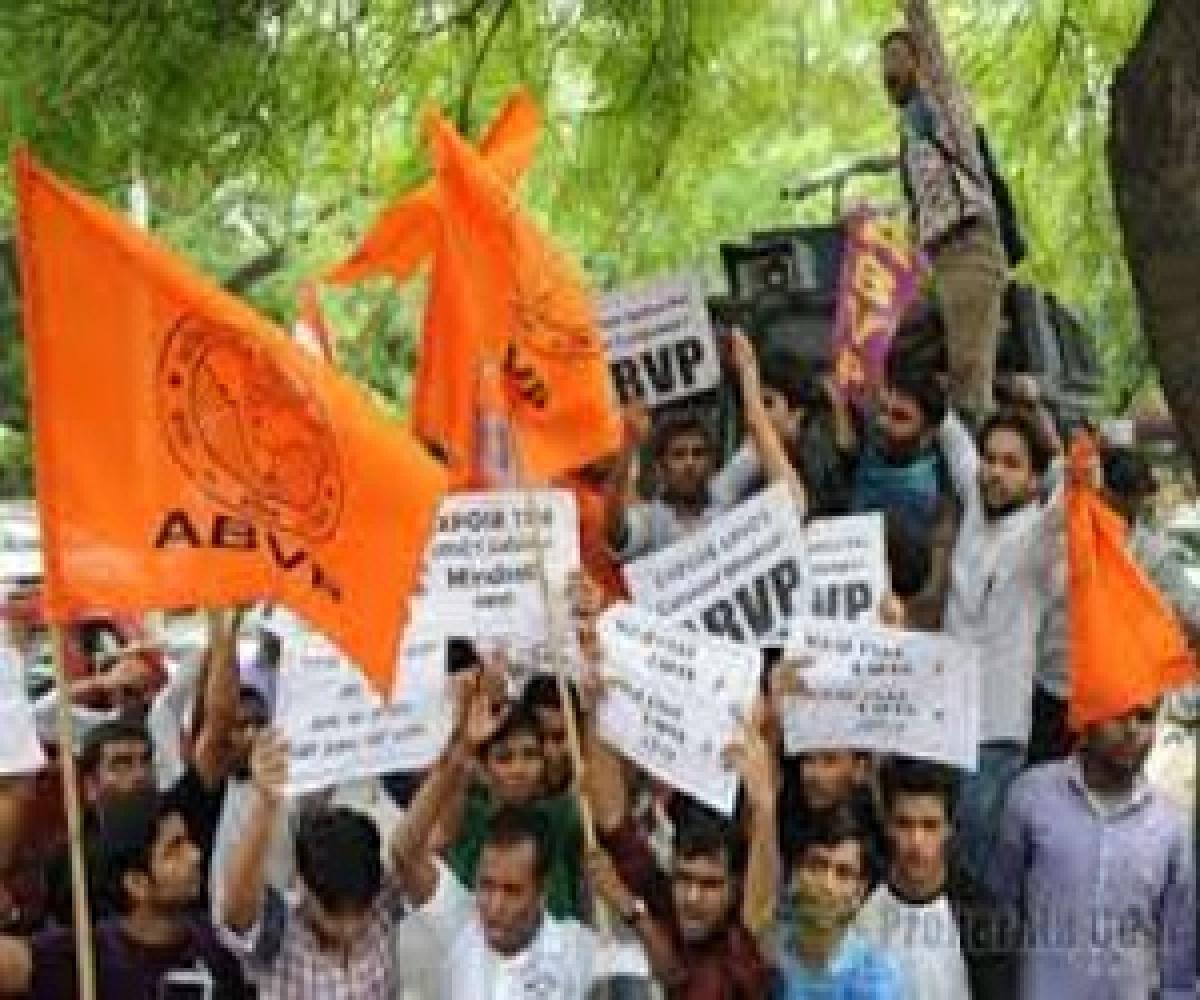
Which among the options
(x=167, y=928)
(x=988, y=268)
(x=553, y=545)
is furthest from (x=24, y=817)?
(x=988, y=268)

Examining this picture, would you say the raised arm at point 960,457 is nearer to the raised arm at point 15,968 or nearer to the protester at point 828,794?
the protester at point 828,794

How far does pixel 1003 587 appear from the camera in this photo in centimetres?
748

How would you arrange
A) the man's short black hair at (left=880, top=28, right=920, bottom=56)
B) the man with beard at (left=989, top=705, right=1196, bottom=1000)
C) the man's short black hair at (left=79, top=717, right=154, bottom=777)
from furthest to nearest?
1. the man's short black hair at (left=880, top=28, right=920, bottom=56)
2. the man's short black hair at (left=79, top=717, right=154, bottom=777)
3. the man with beard at (left=989, top=705, right=1196, bottom=1000)

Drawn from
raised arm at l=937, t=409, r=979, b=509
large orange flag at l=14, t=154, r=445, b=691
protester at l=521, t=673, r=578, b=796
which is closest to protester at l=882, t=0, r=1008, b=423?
raised arm at l=937, t=409, r=979, b=509

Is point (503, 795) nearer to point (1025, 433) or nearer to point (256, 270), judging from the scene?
point (1025, 433)

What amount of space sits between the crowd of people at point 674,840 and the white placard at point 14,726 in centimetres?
25

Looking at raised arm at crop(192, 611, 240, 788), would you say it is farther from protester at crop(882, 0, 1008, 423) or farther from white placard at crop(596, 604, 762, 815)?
protester at crop(882, 0, 1008, 423)

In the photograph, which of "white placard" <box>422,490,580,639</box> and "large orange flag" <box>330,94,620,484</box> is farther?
"large orange flag" <box>330,94,620,484</box>

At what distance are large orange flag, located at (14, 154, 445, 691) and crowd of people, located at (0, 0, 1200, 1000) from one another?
609 mm

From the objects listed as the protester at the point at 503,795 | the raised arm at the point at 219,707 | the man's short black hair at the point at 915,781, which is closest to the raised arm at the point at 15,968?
the raised arm at the point at 219,707

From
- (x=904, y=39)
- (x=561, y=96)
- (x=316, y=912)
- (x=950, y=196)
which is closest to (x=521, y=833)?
(x=316, y=912)

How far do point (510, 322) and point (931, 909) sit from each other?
1530 millimetres

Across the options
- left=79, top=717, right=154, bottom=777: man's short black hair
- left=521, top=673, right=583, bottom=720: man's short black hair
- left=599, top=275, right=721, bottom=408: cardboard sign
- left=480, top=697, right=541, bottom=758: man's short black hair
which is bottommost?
left=79, top=717, right=154, bottom=777: man's short black hair

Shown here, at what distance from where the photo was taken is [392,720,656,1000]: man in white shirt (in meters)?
6.59
